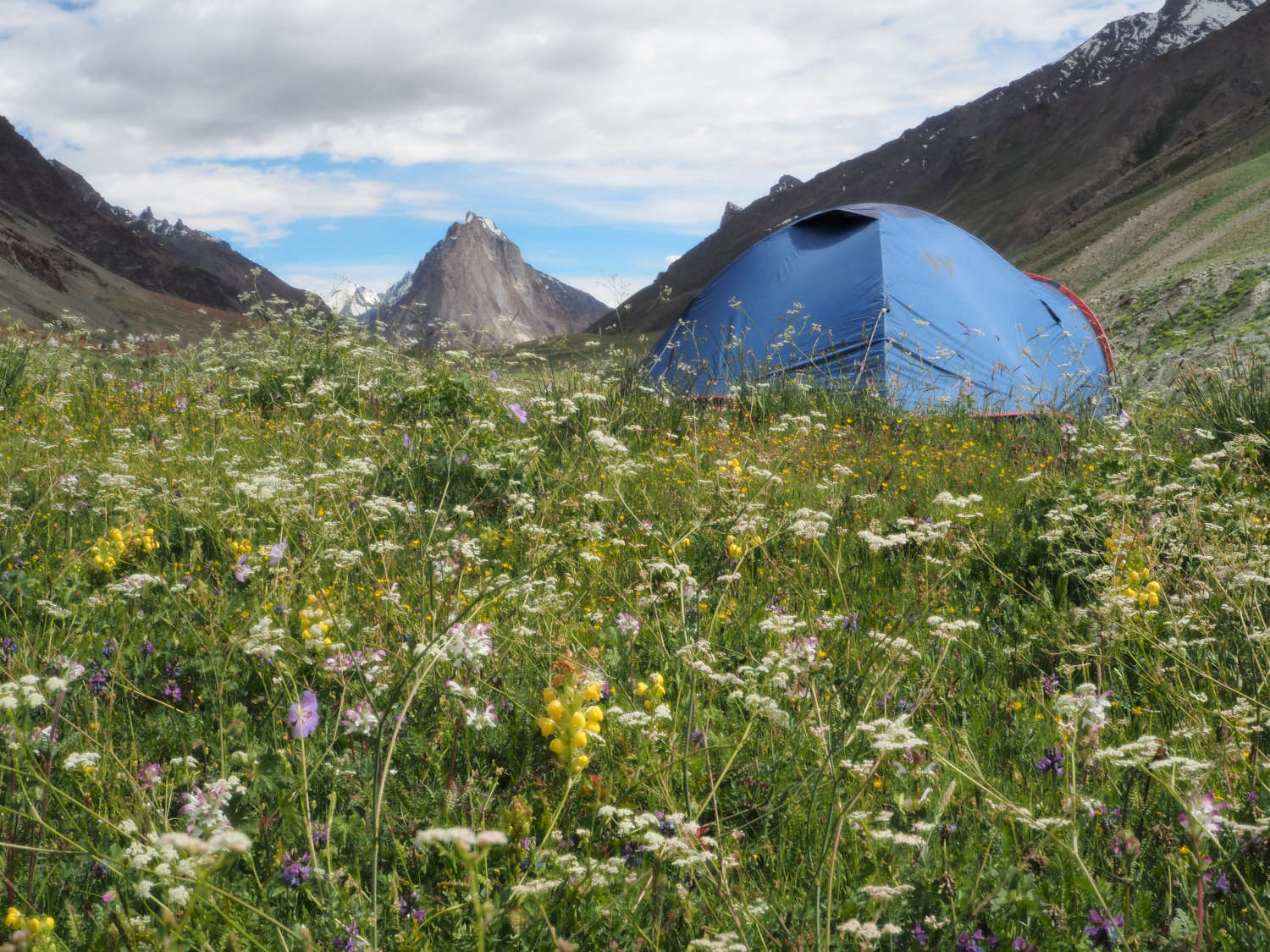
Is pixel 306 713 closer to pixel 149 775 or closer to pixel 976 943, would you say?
pixel 149 775

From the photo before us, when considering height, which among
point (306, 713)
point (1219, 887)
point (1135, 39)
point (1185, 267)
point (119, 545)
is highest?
point (1135, 39)

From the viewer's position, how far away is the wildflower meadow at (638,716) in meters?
1.65

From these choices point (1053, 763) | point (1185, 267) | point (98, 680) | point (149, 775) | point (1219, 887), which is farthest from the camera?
point (1185, 267)

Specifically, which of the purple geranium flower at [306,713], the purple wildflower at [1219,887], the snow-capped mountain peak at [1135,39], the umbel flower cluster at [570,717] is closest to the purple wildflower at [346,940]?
the purple geranium flower at [306,713]

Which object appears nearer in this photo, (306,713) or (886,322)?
(306,713)

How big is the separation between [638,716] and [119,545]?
2.84m

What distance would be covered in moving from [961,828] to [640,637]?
1.43 m

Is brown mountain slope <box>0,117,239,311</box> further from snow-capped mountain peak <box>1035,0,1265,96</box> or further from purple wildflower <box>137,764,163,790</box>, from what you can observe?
snow-capped mountain peak <box>1035,0,1265,96</box>

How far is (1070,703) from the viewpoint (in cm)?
171

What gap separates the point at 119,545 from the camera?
3566 millimetres

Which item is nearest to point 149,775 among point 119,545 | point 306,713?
point 306,713

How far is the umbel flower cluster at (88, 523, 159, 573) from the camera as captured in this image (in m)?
3.40

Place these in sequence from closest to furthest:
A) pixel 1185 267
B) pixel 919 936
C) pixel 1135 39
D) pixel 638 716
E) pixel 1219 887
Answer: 1. pixel 919 936
2. pixel 1219 887
3. pixel 638 716
4. pixel 1185 267
5. pixel 1135 39

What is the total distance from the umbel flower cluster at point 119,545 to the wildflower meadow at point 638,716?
3cm
